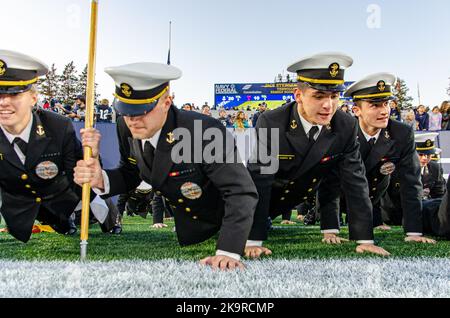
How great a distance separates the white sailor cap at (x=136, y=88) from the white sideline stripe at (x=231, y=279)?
1037mm

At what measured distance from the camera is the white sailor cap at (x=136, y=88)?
9.23ft

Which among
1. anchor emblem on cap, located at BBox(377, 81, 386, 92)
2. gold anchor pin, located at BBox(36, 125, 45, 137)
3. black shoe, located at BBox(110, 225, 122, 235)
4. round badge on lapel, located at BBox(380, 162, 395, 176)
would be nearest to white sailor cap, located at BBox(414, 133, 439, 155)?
round badge on lapel, located at BBox(380, 162, 395, 176)

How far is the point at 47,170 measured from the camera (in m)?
4.05

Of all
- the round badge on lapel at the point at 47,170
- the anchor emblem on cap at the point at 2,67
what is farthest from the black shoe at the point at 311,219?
the anchor emblem on cap at the point at 2,67

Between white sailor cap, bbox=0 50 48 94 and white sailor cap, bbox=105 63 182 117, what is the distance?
111 cm

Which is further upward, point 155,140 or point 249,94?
point 249,94

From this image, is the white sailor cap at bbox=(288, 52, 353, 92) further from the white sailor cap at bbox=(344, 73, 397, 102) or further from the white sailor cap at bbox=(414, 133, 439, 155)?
the white sailor cap at bbox=(414, 133, 439, 155)

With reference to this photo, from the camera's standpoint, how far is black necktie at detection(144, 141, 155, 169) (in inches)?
123

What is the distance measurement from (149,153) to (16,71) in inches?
56.0

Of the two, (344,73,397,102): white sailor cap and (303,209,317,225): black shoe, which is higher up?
(344,73,397,102): white sailor cap

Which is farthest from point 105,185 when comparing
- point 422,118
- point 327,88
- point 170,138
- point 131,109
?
point 422,118

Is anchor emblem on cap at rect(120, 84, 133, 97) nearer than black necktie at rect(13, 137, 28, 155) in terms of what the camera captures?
Yes

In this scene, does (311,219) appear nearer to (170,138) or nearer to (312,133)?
(312,133)
